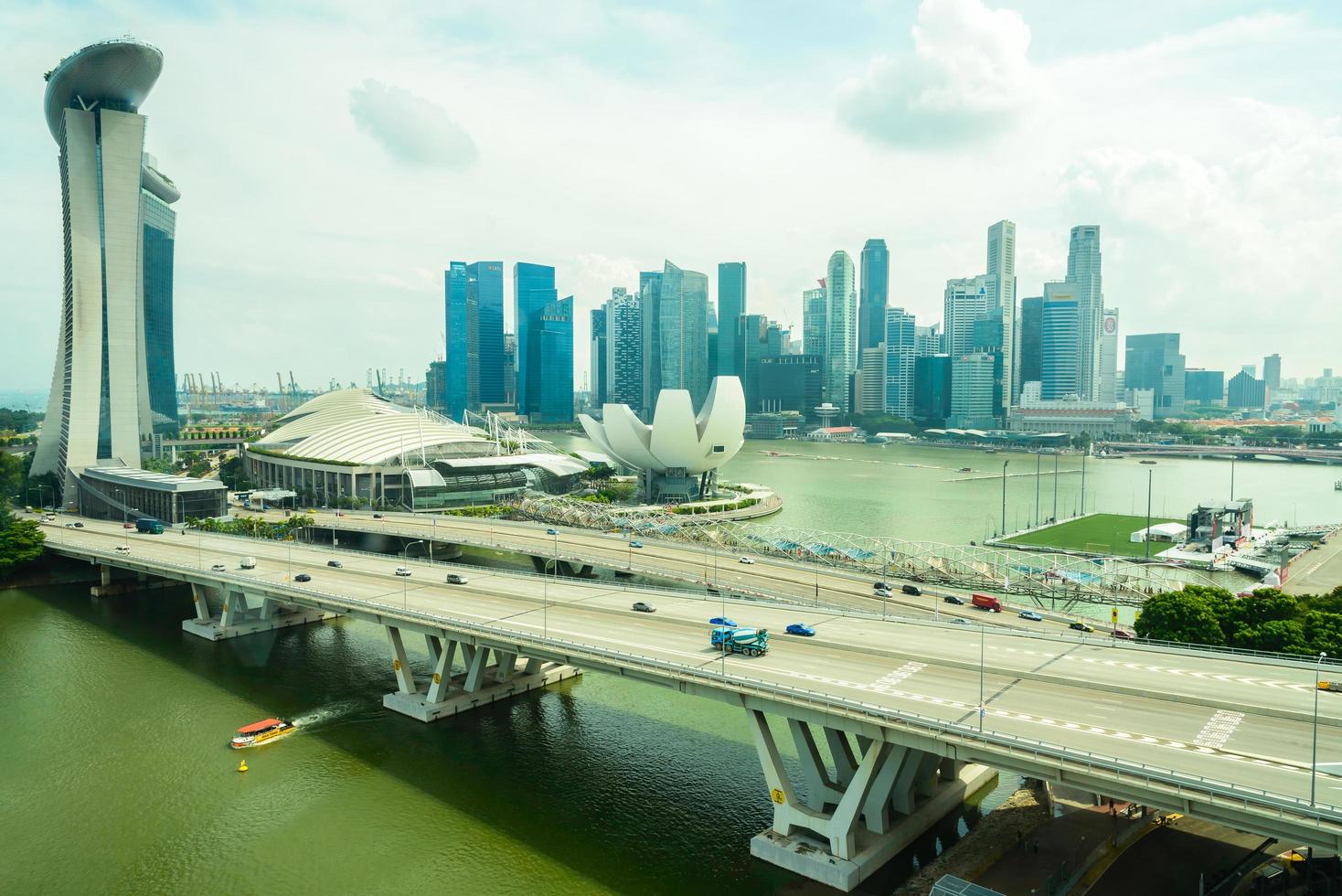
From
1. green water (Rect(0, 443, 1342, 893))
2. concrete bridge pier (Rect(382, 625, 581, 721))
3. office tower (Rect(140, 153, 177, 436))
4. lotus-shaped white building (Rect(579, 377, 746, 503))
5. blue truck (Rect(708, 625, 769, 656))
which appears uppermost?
office tower (Rect(140, 153, 177, 436))

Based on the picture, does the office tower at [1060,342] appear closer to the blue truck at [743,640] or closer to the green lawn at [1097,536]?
the green lawn at [1097,536]

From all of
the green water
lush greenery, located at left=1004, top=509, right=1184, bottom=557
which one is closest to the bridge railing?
the green water

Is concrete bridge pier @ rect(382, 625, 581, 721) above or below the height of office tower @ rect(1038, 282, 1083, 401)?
below

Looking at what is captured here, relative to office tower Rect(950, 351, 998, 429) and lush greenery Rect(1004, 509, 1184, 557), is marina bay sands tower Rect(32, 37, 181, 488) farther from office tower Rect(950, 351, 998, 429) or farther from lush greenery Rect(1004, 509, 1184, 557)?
office tower Rect(950, 351, 998, 429)

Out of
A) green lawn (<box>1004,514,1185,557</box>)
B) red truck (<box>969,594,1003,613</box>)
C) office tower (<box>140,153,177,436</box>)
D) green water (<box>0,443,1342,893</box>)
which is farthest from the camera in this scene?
office tower (<box>140,153,177,436</box>)

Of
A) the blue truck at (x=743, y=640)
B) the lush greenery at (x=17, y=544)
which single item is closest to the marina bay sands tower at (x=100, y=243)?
the lush greenery at (x=17, y=544)

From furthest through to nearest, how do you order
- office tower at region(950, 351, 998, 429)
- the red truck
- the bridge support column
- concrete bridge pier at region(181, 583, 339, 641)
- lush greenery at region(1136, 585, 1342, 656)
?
office tower at region(950, 351, 998, 429), concrete bridge pier at region(181, 583, 339, 641), the red truck, lush greenery at region(1136, 585, 1342, 656), the bridge support column
